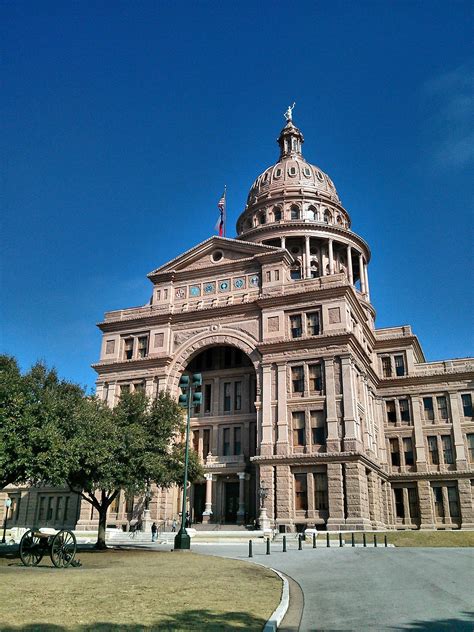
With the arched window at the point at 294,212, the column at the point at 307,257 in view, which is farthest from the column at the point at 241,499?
the arched window at the point at 294,212

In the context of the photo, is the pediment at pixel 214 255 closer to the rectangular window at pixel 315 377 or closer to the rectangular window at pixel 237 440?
the rectangular window at pixel 315 377

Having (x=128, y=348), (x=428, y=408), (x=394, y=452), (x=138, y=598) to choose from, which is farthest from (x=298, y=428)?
(x=138, y=598)

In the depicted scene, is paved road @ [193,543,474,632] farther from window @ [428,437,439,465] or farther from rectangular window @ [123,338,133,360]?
rectangular window @ [123,338,133,360]

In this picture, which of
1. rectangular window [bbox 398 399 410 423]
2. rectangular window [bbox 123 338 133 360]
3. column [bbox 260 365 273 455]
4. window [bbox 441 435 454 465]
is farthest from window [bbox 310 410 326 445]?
rectangular window [bbox 123 338 133 360]

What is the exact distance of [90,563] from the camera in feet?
68.5

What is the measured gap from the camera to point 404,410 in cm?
5947

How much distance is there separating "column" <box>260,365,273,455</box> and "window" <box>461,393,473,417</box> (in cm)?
2171

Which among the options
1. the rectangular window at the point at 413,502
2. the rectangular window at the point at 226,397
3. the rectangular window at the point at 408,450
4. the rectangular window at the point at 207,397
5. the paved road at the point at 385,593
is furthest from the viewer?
the rectangular window at the point at 408,450

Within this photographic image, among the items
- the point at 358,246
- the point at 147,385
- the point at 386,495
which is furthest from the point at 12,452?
the point at 358,246

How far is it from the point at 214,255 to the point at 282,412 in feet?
58.6

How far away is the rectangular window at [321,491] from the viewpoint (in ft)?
142

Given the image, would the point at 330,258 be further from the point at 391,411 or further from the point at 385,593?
the point at 385,593

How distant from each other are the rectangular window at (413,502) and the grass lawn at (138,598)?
139ft

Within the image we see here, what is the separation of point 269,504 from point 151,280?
25100 millimetres
